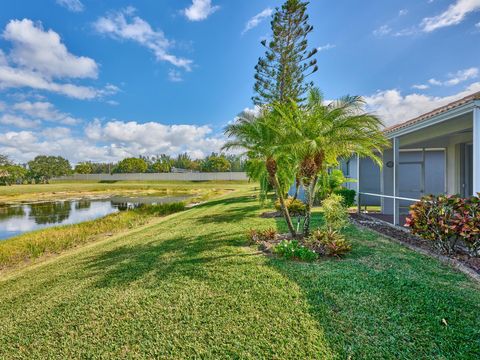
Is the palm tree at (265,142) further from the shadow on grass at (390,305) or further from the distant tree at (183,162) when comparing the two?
the distant tree at (183,162)

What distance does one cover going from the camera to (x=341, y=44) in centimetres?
1183

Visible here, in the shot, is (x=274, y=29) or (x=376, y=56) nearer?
(x=376, y=56)

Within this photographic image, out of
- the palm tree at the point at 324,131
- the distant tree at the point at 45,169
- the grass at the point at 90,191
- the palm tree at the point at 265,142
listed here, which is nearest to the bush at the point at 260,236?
the palm tree at the point at 265,142

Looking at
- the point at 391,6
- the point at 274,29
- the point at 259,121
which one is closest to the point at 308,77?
the point at 274,29

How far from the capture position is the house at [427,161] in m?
4.83

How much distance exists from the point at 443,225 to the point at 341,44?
1029 cm

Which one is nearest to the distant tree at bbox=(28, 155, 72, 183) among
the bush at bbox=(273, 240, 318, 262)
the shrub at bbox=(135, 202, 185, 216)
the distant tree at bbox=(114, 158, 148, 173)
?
the distant tree at bbox=(114, 158, 148, 173)

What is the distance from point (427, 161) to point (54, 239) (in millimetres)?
15429

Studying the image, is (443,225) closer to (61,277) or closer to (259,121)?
(259,121)

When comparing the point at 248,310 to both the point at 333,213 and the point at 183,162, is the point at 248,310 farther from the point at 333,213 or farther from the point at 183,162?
the point at 183,162

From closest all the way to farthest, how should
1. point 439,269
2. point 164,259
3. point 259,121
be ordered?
point 439,269 < point 164,259 < point 259,121

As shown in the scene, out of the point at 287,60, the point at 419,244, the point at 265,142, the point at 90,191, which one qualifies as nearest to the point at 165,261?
the point at 265,142

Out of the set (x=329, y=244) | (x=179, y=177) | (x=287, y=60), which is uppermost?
(x=287, y=60)

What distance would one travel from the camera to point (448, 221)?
4.56 metres
